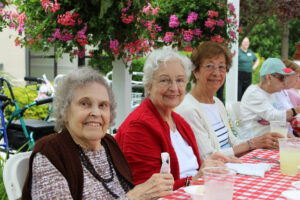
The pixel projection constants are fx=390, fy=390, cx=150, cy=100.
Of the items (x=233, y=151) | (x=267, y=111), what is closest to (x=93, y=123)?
(x=233, y=151)

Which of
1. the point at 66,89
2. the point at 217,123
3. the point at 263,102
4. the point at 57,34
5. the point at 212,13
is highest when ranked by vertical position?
the point at 212,13

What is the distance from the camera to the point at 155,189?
176cm

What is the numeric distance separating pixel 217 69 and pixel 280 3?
4552 mm

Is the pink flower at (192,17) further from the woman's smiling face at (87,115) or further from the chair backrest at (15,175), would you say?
the chair backrest at (15,175)

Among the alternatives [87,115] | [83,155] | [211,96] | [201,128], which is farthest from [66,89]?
[211,96]

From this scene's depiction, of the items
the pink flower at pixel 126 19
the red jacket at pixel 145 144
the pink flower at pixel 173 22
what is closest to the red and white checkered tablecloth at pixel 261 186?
the red jacket at pixel 145 144

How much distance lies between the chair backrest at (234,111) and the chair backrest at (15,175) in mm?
2771

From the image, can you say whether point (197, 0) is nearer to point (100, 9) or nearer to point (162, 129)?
point (100, 9)

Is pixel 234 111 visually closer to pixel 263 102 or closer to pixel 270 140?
pixel 263 102

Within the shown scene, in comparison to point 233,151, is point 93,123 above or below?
above

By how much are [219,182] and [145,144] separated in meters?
0.85

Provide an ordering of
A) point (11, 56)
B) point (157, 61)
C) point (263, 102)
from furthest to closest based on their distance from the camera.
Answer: point (11, 56), point (263, 102), point (157, 61)

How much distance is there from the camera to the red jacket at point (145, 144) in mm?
2230

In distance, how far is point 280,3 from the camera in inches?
279
